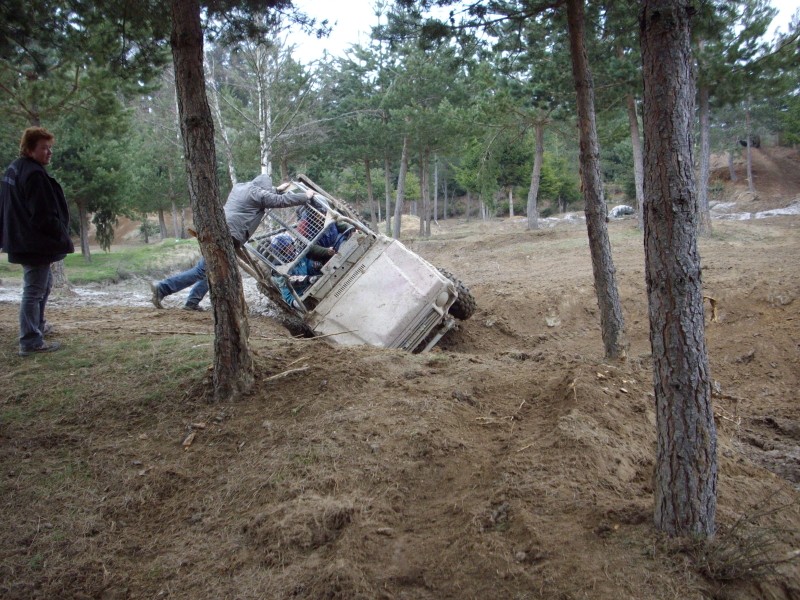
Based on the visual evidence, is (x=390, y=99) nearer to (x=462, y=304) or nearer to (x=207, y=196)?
(x=462, y=304)

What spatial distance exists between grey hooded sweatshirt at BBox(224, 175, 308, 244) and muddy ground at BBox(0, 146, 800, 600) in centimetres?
191

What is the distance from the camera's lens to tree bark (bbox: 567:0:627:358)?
534 centimetres

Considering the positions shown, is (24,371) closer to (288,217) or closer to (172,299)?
(288,217)

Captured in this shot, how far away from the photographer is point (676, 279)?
2529 millimetres

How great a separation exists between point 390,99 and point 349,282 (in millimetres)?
17718

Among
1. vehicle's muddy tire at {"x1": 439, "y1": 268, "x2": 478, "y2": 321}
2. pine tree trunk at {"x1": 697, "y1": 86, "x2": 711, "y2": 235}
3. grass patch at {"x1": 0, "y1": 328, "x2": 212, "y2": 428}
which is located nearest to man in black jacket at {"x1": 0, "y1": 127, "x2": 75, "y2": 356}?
grass patch at {"x1": 0, "y1": 328, "x2": 212, "y2": 428}

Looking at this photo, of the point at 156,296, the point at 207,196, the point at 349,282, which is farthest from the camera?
the point at 156,296

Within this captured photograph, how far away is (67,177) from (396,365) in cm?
1690

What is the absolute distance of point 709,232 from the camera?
59.2 ft

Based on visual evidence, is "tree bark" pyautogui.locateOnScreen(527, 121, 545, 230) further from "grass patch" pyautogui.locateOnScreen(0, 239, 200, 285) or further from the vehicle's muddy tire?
the vehicle's muddy tire

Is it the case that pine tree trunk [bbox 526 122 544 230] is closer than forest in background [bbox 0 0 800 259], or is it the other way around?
forest in background [bbox 0 0 800 259]

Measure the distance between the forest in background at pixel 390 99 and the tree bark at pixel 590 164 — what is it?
1.45 ft

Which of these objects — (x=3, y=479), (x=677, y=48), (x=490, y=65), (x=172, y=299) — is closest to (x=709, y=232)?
(x=490, y=65)

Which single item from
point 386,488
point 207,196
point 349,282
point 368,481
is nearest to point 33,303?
point 207,196
